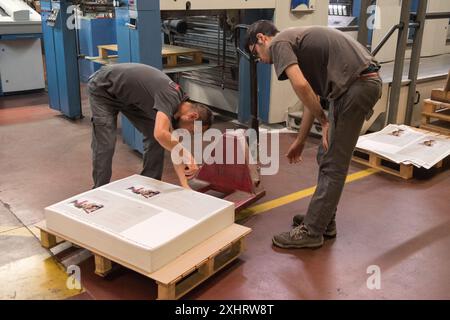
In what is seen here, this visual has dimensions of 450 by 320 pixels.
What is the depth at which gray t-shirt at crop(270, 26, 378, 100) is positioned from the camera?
9.05 feet

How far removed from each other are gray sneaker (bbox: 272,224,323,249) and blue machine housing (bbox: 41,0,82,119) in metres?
4.29

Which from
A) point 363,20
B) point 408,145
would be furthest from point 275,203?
point 363,20

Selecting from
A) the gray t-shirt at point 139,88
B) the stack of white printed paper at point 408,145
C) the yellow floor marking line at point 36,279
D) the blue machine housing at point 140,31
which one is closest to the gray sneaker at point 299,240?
the gray t-shirt at point 139,88

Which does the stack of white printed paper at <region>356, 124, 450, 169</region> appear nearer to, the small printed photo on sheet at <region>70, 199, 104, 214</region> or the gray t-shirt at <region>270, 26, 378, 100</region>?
the gray t-shirt at <region>270, 26, 378, 100</region>

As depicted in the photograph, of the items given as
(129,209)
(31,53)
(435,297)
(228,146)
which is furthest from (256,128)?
(31,53)

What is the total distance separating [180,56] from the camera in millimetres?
6535

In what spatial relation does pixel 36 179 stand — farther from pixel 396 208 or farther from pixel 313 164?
pixel 396 208

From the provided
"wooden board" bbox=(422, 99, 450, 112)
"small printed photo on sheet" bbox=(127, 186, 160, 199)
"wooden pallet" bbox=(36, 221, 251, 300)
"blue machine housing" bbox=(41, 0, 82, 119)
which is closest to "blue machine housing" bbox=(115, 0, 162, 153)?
"blue machine housing" bbox=(41, 0, 82, 119)

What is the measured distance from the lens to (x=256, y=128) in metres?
4.17

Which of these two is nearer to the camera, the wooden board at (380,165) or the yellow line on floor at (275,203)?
the yellow line on floor at (275,203)

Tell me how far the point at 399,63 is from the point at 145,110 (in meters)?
3.37

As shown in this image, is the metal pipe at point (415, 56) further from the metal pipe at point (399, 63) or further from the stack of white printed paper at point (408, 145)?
the stack of white printed paper at point (408, 145)

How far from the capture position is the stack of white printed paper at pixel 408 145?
4.51 metres

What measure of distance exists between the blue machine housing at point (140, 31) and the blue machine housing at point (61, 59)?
1.53 m
